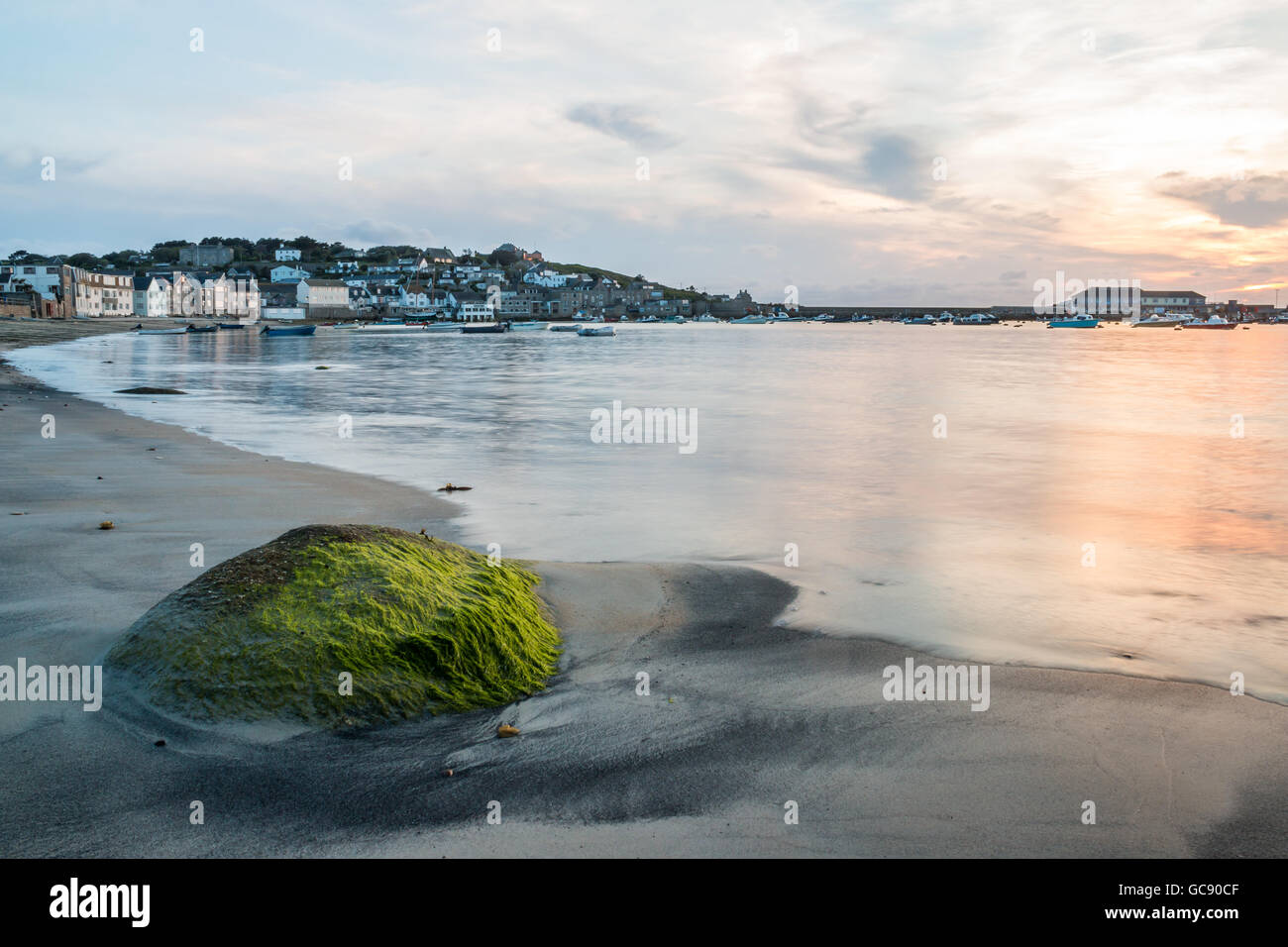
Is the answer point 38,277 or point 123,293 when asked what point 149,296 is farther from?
point 38,277

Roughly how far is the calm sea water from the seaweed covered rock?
3035 millimetres

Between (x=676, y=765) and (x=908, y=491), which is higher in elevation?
(x=908, y=491)

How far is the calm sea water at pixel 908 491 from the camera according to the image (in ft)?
28.6

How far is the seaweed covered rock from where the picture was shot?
577 centimetres

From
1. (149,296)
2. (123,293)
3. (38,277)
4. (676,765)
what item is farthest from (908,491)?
(149,296)

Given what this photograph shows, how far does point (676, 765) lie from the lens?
5.32 meters

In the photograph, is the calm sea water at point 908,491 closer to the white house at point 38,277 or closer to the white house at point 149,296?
the white house at point 38,277

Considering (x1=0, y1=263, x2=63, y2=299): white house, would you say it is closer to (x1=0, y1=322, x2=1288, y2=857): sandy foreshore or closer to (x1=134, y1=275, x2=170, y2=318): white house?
(x1=134, y1=275, x2=170, y2=318): white house

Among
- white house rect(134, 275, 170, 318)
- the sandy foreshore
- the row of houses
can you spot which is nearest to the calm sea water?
the sandy foreshore

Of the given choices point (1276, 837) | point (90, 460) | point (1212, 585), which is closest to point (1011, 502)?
point (1212, 585)

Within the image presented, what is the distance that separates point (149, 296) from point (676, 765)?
185389mm
